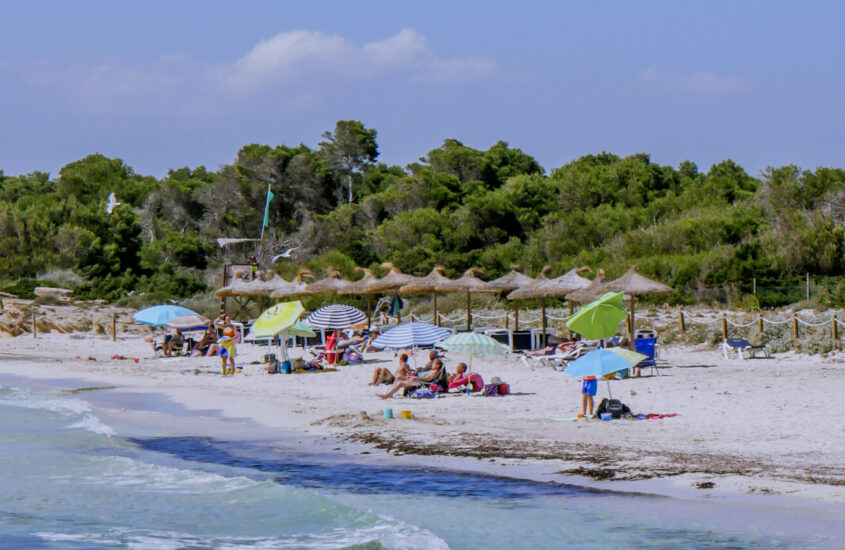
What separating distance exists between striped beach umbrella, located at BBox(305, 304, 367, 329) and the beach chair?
8012mm

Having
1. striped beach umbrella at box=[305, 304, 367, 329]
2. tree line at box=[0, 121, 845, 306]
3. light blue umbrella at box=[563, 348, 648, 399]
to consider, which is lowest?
light blue umbrella at box=[563, 348, 648, 399]

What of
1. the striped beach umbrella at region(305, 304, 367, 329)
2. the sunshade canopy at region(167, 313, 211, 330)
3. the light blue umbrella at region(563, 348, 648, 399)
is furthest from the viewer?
the sunshade canopy at region(167, 313, 211, 330)

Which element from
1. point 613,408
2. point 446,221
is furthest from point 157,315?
point 446,221

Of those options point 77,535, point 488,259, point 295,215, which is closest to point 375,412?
point 77,535

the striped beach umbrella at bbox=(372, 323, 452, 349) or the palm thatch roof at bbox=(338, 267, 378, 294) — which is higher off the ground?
the palm thatch roof at bbox=(338, 267, 378, 294)

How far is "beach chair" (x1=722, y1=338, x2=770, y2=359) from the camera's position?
18453mm

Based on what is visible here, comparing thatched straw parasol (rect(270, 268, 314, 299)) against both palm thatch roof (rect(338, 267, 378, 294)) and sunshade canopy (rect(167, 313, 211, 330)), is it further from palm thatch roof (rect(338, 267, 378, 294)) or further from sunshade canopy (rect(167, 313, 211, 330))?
sunshade canopy (rect(167, 313, 211, 330))

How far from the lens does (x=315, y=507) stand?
8.49 meters

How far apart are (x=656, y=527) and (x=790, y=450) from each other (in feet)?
8.99

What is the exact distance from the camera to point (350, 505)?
844cm

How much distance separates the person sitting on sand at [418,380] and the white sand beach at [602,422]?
19cm

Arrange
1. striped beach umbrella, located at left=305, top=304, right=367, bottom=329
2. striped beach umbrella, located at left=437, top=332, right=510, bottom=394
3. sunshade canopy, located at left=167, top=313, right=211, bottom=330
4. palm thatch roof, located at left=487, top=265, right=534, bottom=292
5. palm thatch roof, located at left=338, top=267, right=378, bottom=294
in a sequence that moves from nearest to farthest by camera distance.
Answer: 1. striped beach umbrella, located at left=437, top=332, right=510, bottom=394
2. striped beach umbrella, located at left=305, top=304, right=367, bottom=329
3. palm thatch roof, located at left=487, top=265, right=534, bottom=292
4. sunshade canopy, located at left=167, top=313, right=211, bottom=330
5. palm thatch roof, located at left=338, top=267, right=378, bottom=294

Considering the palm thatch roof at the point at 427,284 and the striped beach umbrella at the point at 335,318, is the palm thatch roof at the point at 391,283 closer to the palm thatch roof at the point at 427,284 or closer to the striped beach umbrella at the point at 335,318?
the palm thatch roof at the point at 427,284

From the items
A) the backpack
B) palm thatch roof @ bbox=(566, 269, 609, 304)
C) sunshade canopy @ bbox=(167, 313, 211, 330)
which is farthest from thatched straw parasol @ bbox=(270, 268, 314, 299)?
the backpack
